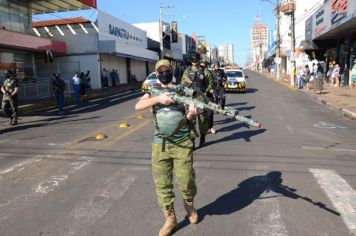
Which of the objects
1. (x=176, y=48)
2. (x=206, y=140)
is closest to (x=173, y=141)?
(x=206, y=140)

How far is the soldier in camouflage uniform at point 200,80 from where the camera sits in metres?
9.07

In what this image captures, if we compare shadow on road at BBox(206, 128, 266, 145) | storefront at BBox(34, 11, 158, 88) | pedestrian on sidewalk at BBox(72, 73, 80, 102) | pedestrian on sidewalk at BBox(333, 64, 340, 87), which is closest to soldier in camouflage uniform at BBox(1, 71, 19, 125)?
shadow on road at BBox(206, 128, 266, 145)

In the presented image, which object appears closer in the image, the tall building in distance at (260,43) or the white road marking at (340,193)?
the white road marking at (340,193)

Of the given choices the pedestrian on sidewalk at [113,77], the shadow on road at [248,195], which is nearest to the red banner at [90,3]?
the pedestrian on sidewalk at [113,77]

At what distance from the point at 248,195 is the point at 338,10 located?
909 inches

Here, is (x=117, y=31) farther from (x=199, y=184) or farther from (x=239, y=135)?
(x=199, y=184)

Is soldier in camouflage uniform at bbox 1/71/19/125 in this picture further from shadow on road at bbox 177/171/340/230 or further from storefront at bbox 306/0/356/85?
storefront at bbox 306/0/356/85

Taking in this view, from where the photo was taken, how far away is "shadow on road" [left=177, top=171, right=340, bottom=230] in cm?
502

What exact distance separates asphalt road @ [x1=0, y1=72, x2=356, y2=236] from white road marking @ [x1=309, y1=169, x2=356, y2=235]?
12 mm

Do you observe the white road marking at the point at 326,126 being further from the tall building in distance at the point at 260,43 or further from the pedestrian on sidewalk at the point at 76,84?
the tall building in distance at the point at 260,43

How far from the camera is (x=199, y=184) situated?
20.3 ft

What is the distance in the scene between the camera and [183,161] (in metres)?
4.35

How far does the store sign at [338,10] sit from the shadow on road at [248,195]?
20.2 m

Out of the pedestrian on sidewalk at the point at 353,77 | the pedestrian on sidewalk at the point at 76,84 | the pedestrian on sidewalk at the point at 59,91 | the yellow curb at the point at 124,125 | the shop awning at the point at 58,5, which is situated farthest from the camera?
the shop awning at the point at 58,5
